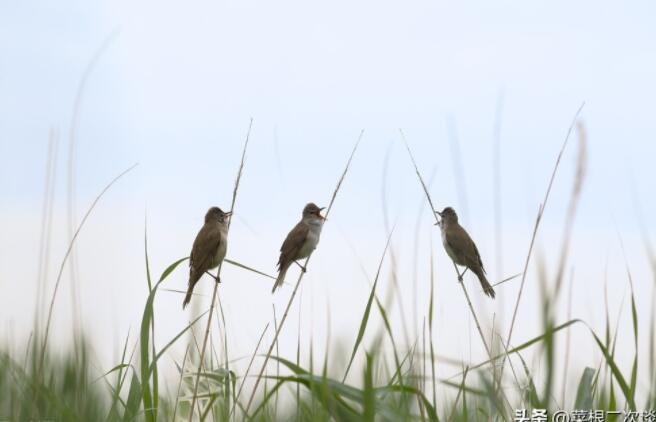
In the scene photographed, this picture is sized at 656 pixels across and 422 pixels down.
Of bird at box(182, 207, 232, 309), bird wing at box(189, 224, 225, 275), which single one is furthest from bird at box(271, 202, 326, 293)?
bird wing at box(189, 224, 225, 275)

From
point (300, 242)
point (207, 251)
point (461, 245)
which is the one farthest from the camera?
point (461, 245)

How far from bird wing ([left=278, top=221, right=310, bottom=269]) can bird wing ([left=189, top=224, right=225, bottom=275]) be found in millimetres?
1160

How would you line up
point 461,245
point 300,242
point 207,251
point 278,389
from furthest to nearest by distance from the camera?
point 461,245, point 300,242, point 207,251, point 278,389

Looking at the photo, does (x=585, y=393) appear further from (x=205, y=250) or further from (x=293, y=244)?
(x=293, y=244)

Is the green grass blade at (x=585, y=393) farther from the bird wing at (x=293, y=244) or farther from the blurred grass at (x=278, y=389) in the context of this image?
the bird wing at (x=293, y=244)

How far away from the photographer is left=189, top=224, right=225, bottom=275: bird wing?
5.09 m

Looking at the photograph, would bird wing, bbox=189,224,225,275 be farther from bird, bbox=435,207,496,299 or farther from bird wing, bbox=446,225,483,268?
bird wing, bbox=446,225,483,268

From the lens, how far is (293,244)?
6.57 meters

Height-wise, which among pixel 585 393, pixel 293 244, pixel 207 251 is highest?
pixel 293 244

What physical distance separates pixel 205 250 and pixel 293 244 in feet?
5.03

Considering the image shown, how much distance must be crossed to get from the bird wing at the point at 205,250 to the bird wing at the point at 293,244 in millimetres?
1160

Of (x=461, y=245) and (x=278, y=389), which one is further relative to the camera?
(x=461, y=245)

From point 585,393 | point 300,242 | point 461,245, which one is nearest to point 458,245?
point 461,245

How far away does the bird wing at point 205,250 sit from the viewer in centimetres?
509
